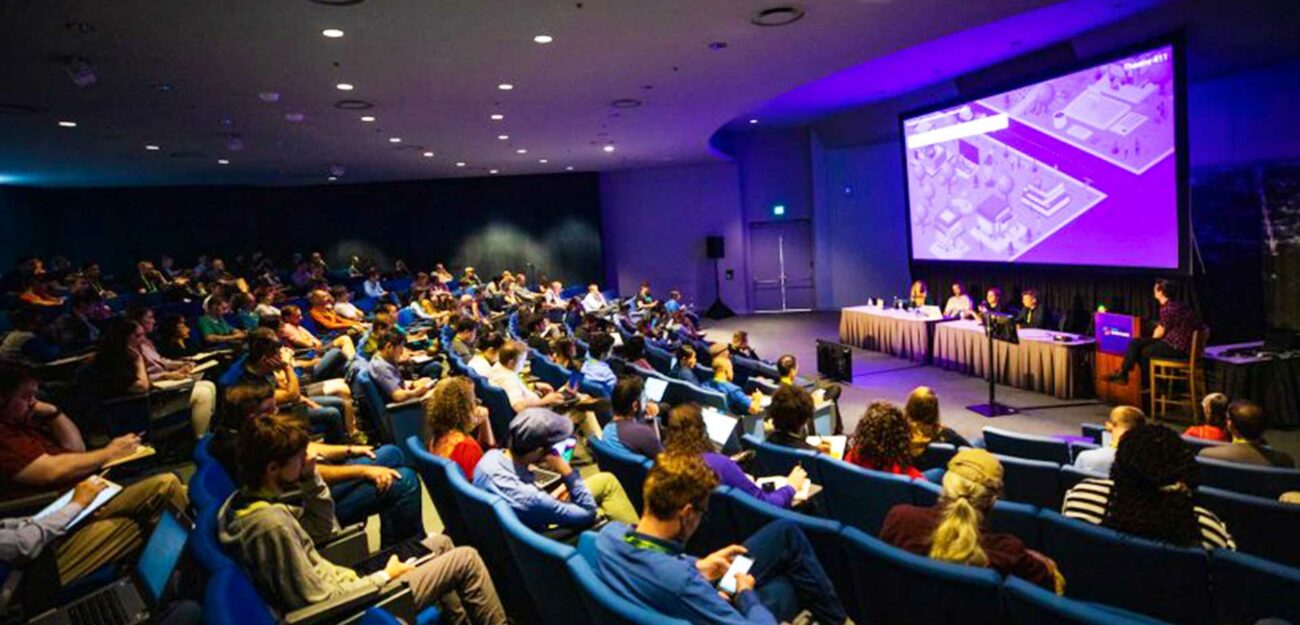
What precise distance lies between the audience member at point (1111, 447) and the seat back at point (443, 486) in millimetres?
A: 3167

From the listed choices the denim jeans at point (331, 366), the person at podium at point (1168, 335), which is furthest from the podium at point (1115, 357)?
the denim jeans at point (331, 366)

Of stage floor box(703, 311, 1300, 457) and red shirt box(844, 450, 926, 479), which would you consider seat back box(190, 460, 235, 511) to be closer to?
red shirt box(844, 450, 926, 479)

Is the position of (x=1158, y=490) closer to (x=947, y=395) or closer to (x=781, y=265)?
(x=947, y=395)

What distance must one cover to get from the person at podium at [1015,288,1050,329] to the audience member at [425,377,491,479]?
8.32 meters

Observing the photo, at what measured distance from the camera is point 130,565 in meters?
3.26

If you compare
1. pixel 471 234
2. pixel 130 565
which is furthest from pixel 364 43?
pixel 471 234

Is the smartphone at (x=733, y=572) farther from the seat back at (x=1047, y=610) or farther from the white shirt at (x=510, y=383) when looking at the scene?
the white shirt at (x=510, y=383)

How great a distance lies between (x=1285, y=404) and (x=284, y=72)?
9.68m

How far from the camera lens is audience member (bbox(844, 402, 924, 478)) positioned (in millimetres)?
3689

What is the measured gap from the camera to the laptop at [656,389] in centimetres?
586

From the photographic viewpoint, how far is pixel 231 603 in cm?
191

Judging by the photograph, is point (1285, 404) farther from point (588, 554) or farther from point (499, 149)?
point (499, 149)

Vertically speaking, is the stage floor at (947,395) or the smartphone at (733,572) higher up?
the smartphone at (733,572)

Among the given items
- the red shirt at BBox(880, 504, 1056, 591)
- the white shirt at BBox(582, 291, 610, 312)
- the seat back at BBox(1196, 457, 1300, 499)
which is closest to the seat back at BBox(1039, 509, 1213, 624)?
the red shirt at BBox(880, 504, 1056, 591)
